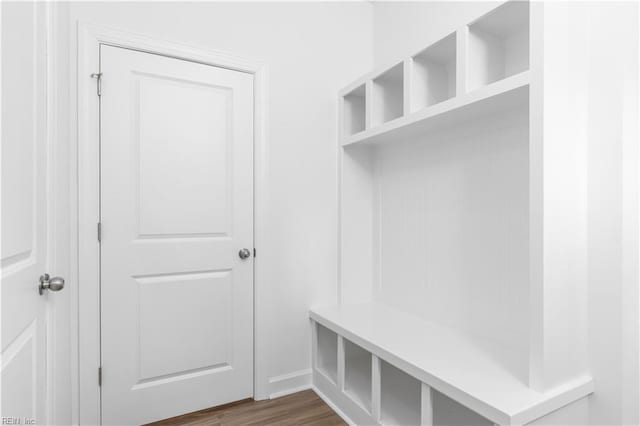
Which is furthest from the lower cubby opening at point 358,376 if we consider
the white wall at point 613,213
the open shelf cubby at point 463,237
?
the white wall at point 613,213

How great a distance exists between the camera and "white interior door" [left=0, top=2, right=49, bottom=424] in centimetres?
94

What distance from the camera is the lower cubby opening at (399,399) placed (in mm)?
1714

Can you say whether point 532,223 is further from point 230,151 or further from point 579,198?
point 230,151

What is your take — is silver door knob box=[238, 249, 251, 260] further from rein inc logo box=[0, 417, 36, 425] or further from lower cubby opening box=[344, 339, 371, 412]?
rein inc logo box=[0, 417, 36, 425]

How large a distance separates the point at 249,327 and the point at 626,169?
1921 millimetres

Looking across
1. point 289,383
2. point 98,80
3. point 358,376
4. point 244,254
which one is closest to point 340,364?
point 358,376

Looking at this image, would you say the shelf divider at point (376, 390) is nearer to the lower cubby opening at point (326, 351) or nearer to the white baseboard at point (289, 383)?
the lower cubby opening at point (326, 351)

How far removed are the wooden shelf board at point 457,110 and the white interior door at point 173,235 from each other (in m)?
0.79

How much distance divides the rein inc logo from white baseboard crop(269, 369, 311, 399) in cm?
124

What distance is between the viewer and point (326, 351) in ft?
7.61

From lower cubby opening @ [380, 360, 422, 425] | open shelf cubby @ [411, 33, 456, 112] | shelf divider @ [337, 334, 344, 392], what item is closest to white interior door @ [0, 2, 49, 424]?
shelf divider @ [337, 334, 344, 392]

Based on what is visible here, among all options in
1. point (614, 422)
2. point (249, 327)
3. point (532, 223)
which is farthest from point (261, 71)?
point (614, 422)

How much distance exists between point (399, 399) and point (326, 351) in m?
0.59

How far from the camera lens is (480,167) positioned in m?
1.76
